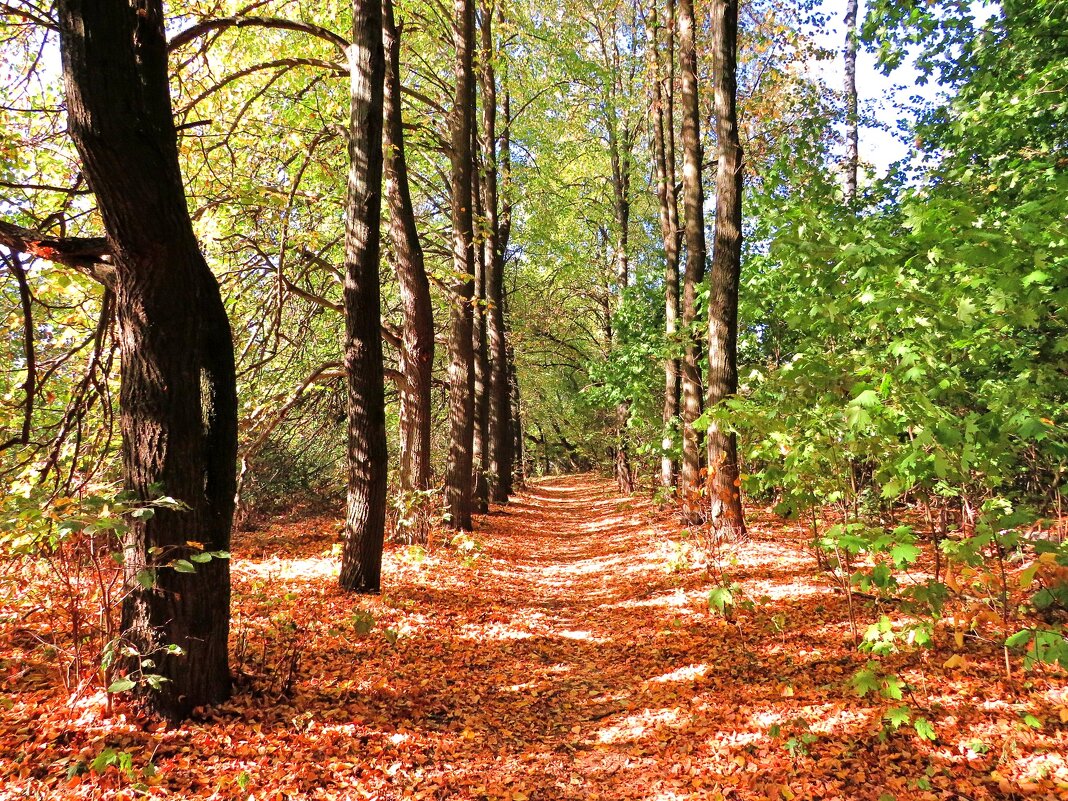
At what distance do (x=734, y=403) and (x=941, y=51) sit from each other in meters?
9.04

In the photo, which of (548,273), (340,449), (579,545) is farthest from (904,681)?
(548,273)

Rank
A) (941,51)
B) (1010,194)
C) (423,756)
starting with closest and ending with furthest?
(423,756)
(1010,194)
(941,51)

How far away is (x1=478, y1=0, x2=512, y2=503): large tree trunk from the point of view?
13.1 meters

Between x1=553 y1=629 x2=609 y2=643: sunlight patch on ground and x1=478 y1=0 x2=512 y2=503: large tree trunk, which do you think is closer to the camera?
x1=553 y1=629 x2=609 y2=643: sunlight patch on ground

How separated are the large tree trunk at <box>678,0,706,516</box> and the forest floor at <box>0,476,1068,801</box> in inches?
110

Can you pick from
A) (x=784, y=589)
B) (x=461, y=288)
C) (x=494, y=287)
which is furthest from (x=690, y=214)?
(x=784, y=589)

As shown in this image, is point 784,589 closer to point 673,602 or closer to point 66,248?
point 673,602

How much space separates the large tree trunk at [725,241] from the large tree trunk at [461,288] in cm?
435

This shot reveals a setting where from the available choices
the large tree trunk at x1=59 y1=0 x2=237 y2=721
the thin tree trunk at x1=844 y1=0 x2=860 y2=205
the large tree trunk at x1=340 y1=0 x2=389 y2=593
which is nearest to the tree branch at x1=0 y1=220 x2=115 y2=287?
the large tree trunk at x1=59 y1=0 x2=237 y2=721

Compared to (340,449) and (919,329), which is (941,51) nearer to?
(919,329)

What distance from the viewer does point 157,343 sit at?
135 inches

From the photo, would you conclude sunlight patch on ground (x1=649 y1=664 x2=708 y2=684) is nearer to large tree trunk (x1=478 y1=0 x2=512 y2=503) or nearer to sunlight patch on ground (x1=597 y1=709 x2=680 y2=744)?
sunlight patch on ground (x1=597 y1=709 x2=680 y2=744)

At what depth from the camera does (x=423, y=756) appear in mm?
3719

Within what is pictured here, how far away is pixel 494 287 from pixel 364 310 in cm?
845
